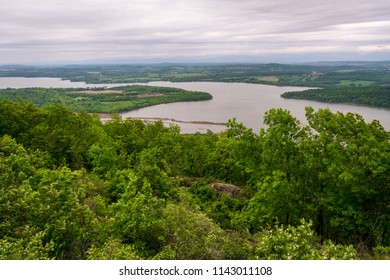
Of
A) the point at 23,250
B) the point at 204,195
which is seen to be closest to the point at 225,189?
the point at 204,195

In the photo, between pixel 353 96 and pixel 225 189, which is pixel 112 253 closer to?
pixel 225 189

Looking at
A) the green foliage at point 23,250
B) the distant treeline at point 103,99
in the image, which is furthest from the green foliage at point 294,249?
the distant treeline at point 103,99

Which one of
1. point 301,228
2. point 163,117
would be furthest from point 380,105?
point 301,228

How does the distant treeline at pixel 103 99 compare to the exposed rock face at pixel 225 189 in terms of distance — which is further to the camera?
the distant treeline at pixel 103 99

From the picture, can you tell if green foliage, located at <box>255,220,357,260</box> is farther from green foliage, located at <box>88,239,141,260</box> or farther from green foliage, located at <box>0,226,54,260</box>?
green foliage, located at <box>0,226,54,260</box>

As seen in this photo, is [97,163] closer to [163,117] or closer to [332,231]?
[332,231]

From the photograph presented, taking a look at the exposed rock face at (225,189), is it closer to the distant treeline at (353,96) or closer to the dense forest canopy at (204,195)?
the dense forest canopy at (204,195)

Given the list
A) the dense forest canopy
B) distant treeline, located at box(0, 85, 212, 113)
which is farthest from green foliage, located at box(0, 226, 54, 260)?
distant treeline, located at box(0, 85, 212, 113)

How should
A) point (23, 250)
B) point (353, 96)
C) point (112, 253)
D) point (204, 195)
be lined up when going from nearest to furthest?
point (23, 250) < point (112, 253) < point (204, 195) < point (353, 96)
